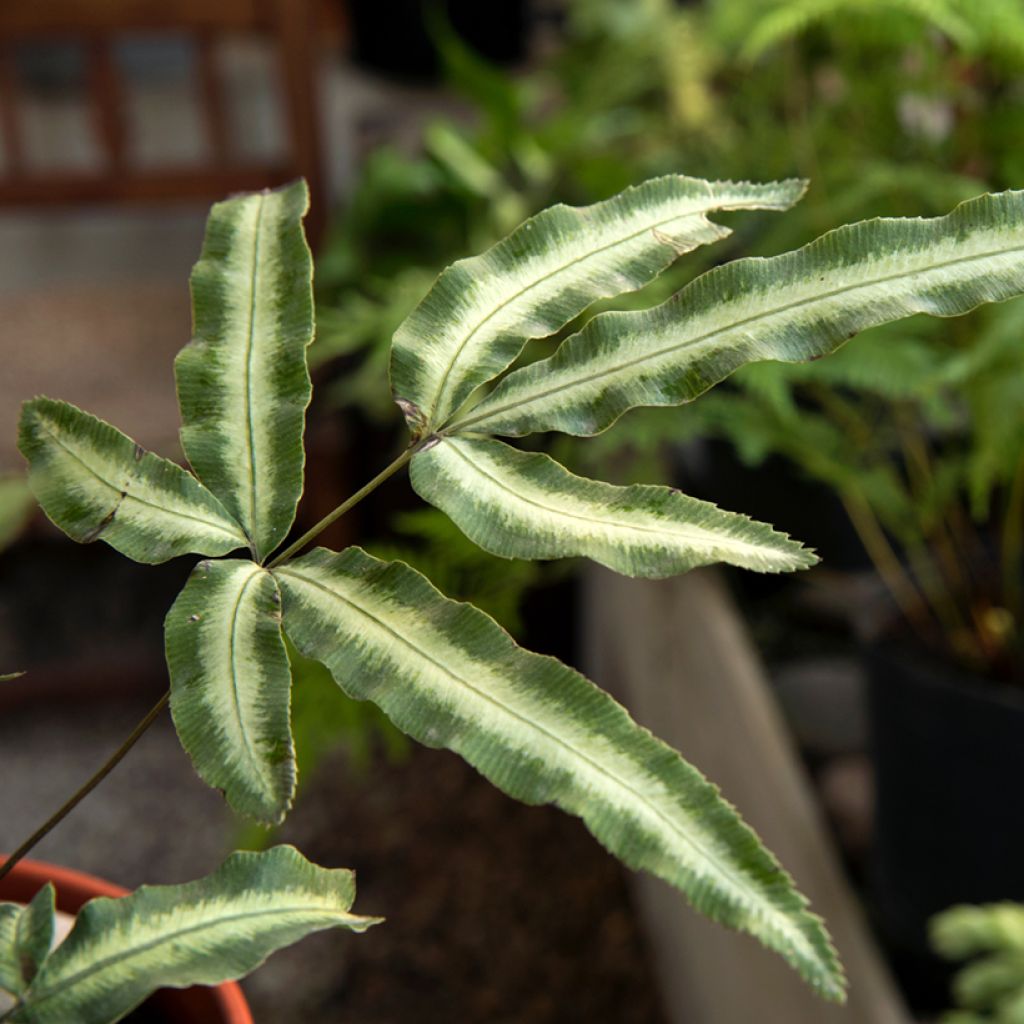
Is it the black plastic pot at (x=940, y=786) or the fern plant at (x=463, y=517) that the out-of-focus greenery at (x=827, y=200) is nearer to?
the black plastic pot at (x=940, y=786)

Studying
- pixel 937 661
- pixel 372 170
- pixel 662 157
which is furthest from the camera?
pixel 372 170

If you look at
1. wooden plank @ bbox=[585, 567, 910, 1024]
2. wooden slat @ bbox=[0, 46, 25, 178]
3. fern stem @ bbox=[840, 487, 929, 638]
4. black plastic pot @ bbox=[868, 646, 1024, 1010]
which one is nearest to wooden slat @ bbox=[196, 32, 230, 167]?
wooden slat @ bbox=[0, 46, 25, 178]

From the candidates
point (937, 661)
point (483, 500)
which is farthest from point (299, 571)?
point (937, 661)

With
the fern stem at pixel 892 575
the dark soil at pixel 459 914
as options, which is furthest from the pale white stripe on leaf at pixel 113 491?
the dark soil at pixel 459 914

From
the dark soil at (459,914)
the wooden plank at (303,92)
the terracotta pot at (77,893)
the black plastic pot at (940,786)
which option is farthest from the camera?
the wooden plank at (303,92)

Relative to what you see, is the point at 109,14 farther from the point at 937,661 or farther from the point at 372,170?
the point at 937,661
